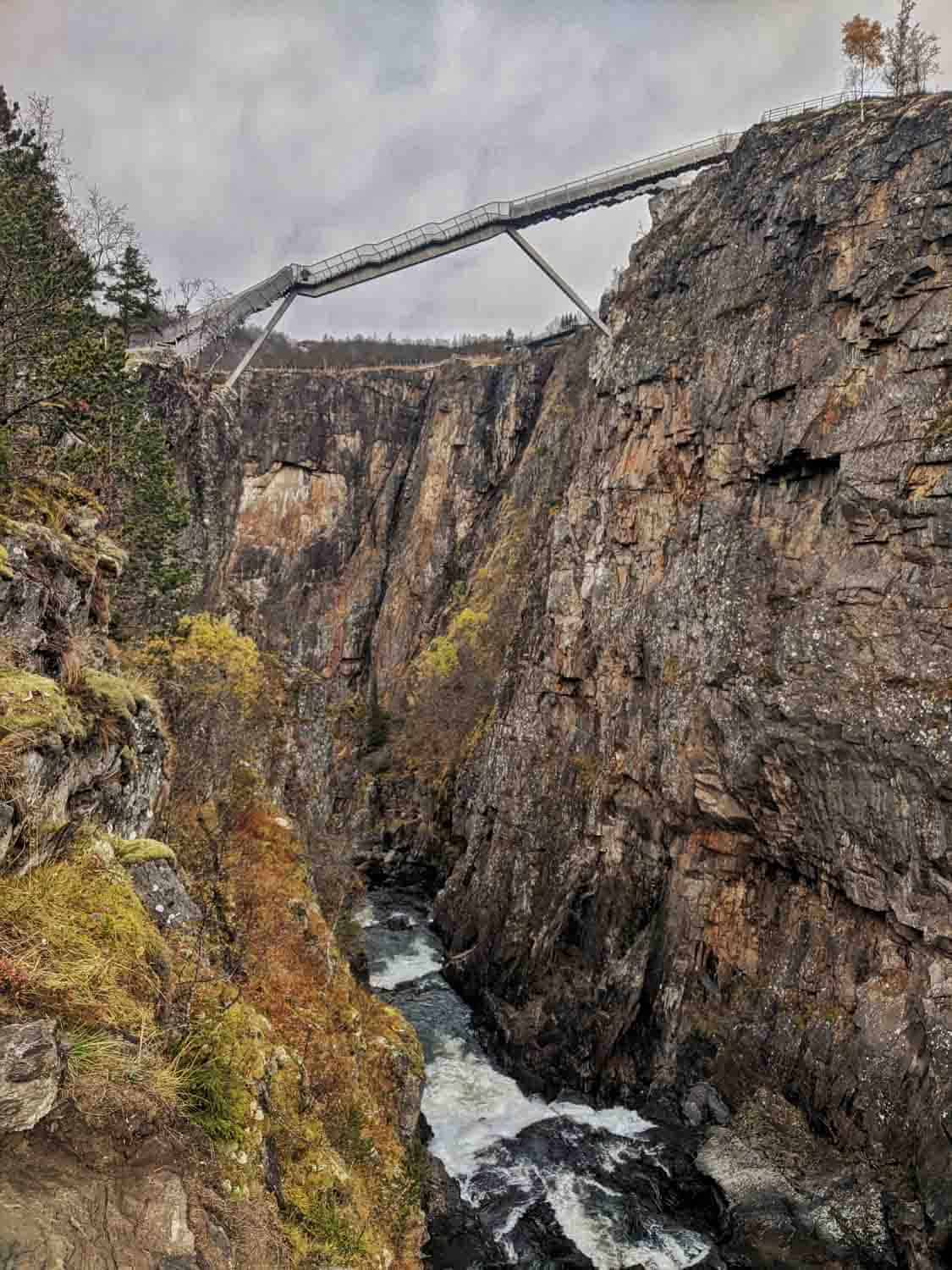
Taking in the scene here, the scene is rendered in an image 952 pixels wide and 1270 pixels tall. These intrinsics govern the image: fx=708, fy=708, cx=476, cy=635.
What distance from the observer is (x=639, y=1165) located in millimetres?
21969

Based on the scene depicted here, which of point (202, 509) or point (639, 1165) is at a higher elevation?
point (202, 509)

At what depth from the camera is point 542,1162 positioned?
22.2m

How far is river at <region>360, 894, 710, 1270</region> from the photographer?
Result: 19.1 metres

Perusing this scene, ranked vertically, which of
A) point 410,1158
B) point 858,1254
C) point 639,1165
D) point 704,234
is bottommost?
point 639,1165

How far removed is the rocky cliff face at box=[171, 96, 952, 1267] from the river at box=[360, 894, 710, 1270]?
1853 millimetres

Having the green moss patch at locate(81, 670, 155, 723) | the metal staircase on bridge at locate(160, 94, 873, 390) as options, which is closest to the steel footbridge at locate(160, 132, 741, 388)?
the metal staircase on bridge at locate(160, 94, 873, 390)

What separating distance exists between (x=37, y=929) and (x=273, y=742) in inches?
810

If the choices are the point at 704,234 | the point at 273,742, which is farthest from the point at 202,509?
the point at 704,234

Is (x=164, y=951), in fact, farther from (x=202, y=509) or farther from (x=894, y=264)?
(x=894, y=264)

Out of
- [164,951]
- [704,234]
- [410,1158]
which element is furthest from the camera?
[704,234]

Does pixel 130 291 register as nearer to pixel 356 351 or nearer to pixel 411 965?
pixel 411 965

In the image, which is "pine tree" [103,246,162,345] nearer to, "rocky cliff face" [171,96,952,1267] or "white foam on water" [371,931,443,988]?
"rocky cliff face" [171,96,952,1267]

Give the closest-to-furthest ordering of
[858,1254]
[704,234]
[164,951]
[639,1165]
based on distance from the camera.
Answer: [164,951]
[858,1254]
[639,1165]
[704,234]

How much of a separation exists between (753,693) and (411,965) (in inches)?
887
